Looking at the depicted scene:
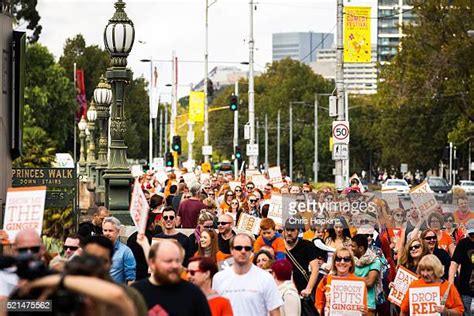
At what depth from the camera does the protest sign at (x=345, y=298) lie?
1366cm

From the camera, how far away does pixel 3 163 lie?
1661 cm

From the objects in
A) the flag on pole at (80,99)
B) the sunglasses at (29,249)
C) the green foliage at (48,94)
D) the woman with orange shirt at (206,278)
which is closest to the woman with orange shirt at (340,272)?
the woman with orange shirt at (206,278)

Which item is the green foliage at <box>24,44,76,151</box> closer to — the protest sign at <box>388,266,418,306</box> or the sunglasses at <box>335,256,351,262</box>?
the protest sign at <box>388,266,418,306</box>

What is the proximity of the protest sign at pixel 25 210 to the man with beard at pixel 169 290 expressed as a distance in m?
2.62

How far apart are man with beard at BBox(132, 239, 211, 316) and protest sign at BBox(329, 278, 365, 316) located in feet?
16.2

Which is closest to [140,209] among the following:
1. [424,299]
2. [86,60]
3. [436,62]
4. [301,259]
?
[424,299]

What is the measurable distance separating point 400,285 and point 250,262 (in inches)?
145

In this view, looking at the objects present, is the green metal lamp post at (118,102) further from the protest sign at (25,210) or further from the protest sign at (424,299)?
the protest sign at (25,210)

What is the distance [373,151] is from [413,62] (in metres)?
78.2

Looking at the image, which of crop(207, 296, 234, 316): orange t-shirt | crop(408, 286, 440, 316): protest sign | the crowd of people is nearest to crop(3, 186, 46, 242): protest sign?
the crowd of people

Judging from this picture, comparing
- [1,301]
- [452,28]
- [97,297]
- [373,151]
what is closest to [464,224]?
[1,301]

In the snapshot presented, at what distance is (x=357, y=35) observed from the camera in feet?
117

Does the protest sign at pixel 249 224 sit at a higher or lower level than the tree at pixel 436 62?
lower

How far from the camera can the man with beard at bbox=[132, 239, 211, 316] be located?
8.69 metres
